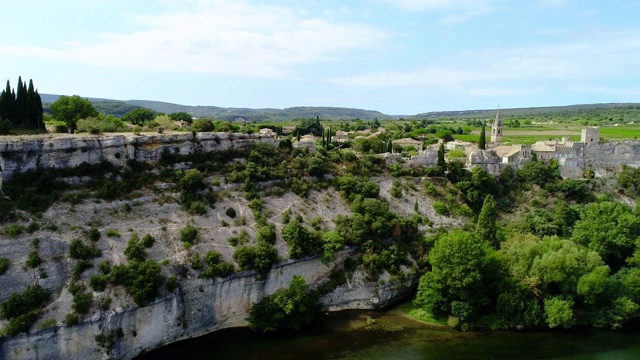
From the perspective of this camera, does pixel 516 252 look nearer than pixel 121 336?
No

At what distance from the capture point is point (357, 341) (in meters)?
35.7

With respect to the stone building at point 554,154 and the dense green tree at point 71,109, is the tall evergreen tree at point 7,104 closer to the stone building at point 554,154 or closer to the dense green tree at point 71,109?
the dense green tree at point 71,109

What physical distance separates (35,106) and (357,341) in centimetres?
3929

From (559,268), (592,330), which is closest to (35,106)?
(559,268)

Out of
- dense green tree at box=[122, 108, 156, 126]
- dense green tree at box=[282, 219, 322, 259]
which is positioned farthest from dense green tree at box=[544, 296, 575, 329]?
dense green tree at box=[122, 108, 156, 126]

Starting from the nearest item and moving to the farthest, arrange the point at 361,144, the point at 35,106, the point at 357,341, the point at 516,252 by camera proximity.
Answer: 1. the point at 357,341
2. the point at 516,252
3. the point at 35,106
4. the point at 361,144

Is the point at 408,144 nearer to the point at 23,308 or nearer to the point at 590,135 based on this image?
the point at 590,135

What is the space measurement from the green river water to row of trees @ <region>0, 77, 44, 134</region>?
2856cm

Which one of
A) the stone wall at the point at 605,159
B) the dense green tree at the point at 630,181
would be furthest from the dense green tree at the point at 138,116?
the dense green tree at the point at 630,181

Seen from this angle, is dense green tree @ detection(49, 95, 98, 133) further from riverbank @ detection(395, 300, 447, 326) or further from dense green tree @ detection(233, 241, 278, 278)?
riverbank @ detection(395, 300, 447, 326)

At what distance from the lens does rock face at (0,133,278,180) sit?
39406 millimetres

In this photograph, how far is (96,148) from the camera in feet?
142

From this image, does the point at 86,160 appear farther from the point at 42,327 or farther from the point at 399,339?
the point at 399,339

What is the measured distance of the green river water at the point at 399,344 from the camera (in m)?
33.6
